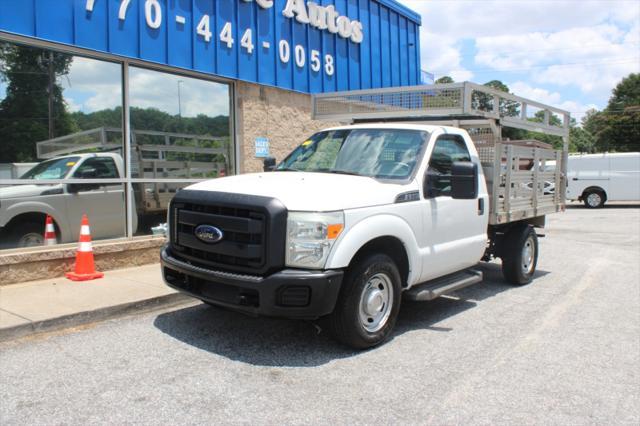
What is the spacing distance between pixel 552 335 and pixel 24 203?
6.52m

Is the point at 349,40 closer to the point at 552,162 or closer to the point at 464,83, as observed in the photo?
the point at 552,162

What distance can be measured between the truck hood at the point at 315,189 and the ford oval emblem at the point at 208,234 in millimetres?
355

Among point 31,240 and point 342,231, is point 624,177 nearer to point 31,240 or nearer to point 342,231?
point 342,231

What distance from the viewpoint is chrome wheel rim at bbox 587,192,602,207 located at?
24.4 m

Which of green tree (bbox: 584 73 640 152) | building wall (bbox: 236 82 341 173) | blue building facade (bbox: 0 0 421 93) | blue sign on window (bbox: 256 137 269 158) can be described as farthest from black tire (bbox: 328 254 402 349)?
green tree (bbox: 584 73 640 152)

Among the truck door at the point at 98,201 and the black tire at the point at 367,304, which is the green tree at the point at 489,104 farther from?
the truck door at the point at 98,201

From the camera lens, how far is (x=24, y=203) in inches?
276

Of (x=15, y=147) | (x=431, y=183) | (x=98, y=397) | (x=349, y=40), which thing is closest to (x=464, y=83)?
(x=431, y=183)

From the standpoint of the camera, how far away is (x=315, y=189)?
4.57 metres

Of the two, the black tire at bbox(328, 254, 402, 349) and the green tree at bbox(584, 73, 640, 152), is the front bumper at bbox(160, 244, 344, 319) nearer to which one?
the black tire at bbox(328, 254, 402, 349)

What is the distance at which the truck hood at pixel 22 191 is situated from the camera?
6863mm

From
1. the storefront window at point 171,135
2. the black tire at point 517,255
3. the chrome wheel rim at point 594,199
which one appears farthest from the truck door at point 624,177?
the storefront window at point 171,135

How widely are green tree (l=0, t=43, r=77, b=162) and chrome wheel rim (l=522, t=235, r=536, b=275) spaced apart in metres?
6.66

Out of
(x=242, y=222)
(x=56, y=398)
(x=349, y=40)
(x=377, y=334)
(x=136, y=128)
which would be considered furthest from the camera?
(x=349, y=40)
